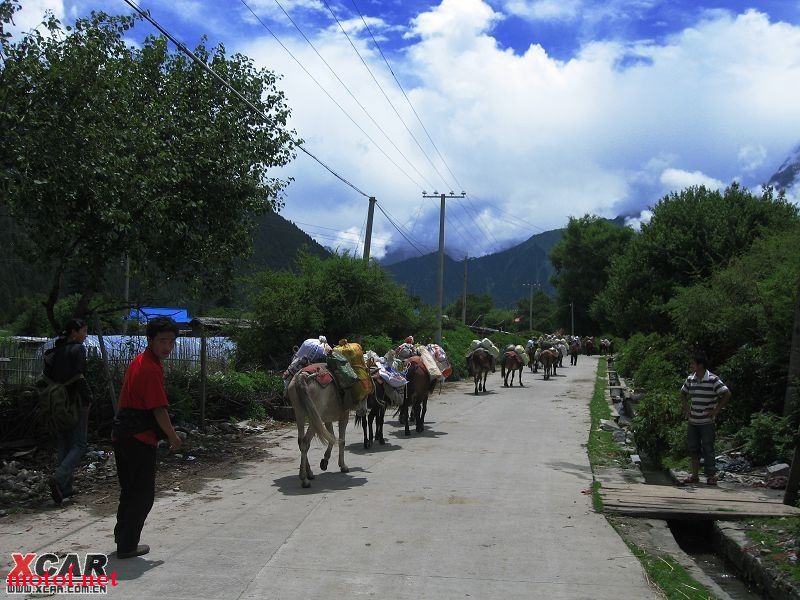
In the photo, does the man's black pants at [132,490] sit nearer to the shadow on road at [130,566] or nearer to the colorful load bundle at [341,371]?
the shadow on road at [130,566]

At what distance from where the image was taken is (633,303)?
29.7 meters

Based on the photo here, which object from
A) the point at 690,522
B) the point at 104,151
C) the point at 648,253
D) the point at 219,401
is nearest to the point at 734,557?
the point at 690,522

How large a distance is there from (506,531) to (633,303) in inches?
946

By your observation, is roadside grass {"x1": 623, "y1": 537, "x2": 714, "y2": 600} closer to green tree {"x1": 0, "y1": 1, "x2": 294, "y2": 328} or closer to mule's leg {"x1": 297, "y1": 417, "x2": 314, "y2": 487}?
mule's leg {"x1": 297, "y1": 417, "x2": 314, "y2": 487}

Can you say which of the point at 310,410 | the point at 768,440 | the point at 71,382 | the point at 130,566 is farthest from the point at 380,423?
the point at 130,566

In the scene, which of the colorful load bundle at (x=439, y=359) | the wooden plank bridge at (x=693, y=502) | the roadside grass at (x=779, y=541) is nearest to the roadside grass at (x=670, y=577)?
the roadside grass at (x=779, y=541)

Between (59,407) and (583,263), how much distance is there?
293 ft

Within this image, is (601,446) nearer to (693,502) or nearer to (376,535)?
(693,502)

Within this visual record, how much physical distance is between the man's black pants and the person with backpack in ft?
8.67

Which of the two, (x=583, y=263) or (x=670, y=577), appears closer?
(x=670, y=577)

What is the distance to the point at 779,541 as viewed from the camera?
22.6 feet

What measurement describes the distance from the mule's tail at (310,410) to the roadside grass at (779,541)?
507cm

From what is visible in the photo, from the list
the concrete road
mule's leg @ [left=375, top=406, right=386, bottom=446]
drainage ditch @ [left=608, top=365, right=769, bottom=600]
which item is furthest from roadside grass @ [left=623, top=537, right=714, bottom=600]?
mule's leg @ [left=375, top=406, right=386, bottom=446]

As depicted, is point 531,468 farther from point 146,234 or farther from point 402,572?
point 146,234
